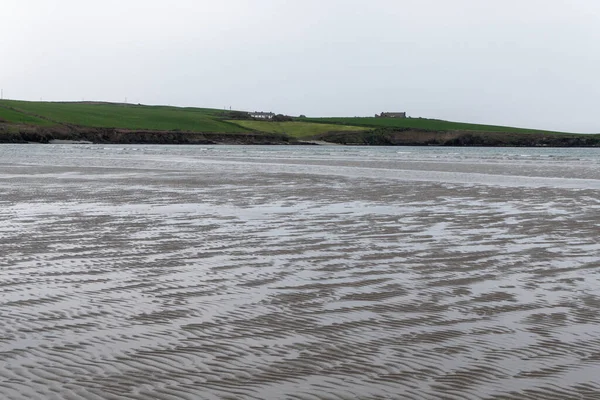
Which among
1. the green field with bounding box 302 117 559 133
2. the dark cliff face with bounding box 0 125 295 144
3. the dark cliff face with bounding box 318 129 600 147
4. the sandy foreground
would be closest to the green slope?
the dark cliff face with bounding box 0 125 295 144

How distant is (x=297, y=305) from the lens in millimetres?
9180

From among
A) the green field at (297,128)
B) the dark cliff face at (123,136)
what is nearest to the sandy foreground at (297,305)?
the dark cliff face at (123,136)

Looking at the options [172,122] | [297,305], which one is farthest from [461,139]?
[297,305]

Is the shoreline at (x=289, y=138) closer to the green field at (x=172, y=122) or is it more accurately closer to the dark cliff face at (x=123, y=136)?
the dark cliff face at (x=123, y=136)

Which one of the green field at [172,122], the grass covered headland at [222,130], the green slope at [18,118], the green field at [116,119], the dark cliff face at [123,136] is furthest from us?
the green field at [116,119]

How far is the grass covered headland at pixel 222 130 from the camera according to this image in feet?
427

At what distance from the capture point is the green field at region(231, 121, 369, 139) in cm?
15588

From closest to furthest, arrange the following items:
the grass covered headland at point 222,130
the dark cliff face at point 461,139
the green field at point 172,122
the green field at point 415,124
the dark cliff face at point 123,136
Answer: the dark cliff face at point 123,136 → the grass covered headland at point 222,130 → the green field at point 172,122 → the dark cliff face at point 461,139 → the green field at point 415,124

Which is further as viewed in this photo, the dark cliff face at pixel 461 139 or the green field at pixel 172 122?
the dark cliff face at pixel 461 139

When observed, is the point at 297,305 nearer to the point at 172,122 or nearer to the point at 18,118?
the point at 18,118

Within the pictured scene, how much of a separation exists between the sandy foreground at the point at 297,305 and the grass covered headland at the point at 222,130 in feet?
363

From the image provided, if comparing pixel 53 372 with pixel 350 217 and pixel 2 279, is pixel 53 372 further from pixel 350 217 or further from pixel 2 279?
pixel 350 217

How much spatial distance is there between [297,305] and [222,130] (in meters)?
144

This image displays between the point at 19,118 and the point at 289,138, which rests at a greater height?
the point at 19,118
